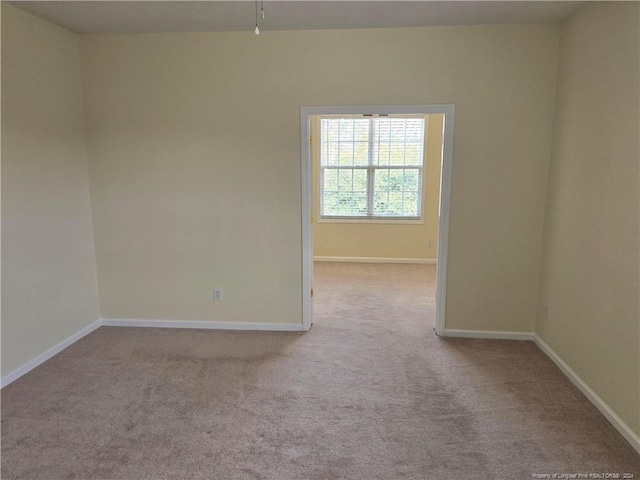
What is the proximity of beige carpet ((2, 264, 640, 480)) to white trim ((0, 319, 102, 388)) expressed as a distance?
0.07 meters

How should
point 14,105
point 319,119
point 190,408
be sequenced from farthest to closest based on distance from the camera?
point 319,119
point 14,105
point 190,408

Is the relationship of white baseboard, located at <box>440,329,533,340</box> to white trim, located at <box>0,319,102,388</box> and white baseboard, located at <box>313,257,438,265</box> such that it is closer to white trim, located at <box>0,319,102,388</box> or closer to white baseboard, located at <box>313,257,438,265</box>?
white baseboard, located at <box>313,257,438,265</box>

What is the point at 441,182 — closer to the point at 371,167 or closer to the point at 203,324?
the point at 203,324

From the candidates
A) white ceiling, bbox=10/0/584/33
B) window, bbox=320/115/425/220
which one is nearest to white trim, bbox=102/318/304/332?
white ceiling, bbox=10/0/584/33

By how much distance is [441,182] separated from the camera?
3.29 m

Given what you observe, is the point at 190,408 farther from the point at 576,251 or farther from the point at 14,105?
the point at 576,251

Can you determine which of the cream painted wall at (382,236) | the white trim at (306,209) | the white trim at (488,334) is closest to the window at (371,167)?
Answer: the cream painted wall at (382,236)

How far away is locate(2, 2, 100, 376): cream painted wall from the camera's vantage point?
8.77 ft

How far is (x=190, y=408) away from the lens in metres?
2.44

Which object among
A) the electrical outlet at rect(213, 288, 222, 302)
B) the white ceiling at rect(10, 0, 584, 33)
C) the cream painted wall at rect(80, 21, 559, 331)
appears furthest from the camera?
the electrical outlet at rect(213, 288, 222, 302)

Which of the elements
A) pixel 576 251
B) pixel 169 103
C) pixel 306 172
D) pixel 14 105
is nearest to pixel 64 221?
pixel 14 105

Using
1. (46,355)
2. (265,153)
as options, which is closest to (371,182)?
(265,153)

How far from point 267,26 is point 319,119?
118 inches

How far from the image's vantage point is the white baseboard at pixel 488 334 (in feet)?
11.2
